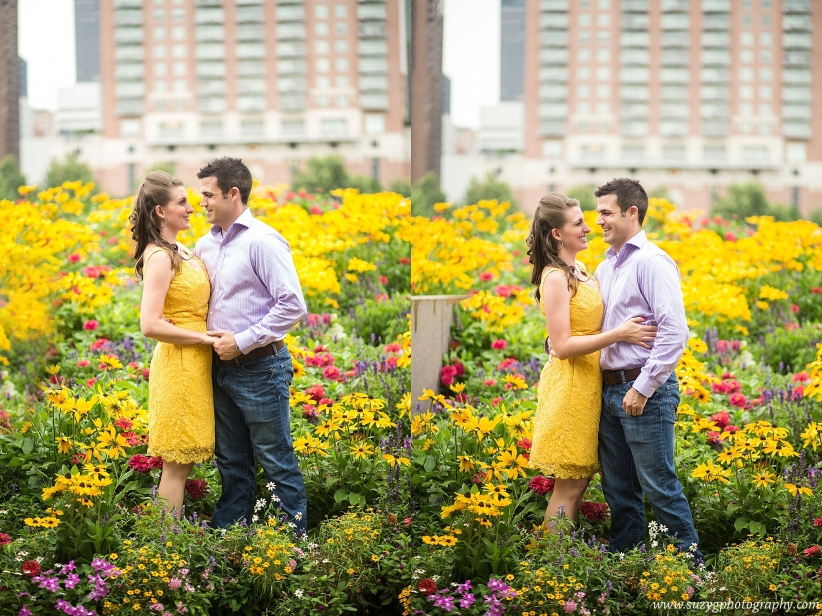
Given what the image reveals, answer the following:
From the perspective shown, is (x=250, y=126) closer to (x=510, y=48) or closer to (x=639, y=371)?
(x=510, y=48)

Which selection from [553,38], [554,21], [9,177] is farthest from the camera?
[554,21]

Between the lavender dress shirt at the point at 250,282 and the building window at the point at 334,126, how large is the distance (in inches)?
242

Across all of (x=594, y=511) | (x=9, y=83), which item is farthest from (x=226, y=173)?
(x=9, y=83)

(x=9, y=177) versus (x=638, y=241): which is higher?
(x=9, y=177)

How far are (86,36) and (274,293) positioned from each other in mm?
3302

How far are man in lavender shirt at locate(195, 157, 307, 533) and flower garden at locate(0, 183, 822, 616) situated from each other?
5.2 inches

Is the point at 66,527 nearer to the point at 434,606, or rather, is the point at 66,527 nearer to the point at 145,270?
the point at 145,270

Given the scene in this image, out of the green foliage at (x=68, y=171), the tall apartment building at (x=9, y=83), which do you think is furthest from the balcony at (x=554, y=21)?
the tall apartment building at (x=9, y=83)

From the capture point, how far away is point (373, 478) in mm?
3186

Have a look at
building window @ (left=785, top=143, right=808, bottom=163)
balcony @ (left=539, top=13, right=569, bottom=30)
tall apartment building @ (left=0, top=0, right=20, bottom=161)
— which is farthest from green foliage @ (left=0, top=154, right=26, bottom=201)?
balcony @ (left=539, top=13, right=569, bottom=30)

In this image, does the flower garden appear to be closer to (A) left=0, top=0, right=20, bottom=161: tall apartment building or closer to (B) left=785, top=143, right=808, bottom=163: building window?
(A) left=0, top=0, right=20, bottom=161: tall apartment building

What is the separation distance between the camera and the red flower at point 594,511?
2.98 metres

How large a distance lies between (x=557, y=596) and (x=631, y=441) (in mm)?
626

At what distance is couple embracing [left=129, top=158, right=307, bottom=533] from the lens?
284 cm
